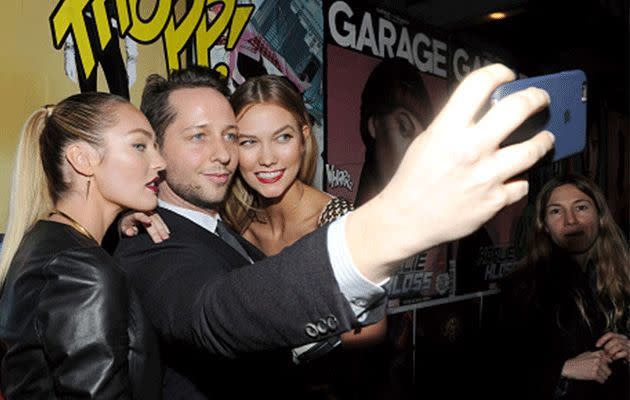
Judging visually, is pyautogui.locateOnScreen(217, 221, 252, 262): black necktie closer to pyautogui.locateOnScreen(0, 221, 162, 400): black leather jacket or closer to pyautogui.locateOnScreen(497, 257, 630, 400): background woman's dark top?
pyautogui.locateOnScreen(0, 221, 162, 400): black leather jacket

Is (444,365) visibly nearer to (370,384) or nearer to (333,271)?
(370,384)

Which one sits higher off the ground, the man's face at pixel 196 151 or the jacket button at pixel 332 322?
the man's face at pixel 196 151

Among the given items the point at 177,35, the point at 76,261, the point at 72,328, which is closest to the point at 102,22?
the point at 177,35

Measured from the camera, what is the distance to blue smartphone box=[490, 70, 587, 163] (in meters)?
0.63

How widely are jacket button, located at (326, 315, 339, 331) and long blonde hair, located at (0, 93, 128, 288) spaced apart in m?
0.96

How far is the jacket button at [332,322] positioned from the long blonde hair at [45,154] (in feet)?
A: 3.16

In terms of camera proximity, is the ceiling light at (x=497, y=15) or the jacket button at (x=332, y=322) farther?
the ceiling light at (x=497, y=15)

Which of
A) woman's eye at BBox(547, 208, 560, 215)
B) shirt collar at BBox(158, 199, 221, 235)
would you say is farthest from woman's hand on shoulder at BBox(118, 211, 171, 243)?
woman's eye at BBox(547, 208, 560, 215)

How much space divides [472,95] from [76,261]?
0.90 meters

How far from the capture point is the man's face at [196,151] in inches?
65.7

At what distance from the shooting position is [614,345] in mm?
2350

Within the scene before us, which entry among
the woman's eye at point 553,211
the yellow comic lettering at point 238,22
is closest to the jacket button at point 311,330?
the yellow comic lettering at point 238,22

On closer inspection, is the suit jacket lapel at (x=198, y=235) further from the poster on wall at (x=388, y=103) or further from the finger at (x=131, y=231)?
the poster on wall at (x=388, y=103)

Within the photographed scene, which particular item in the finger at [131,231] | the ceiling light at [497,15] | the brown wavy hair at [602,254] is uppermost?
the ceiling light at [497,15]
